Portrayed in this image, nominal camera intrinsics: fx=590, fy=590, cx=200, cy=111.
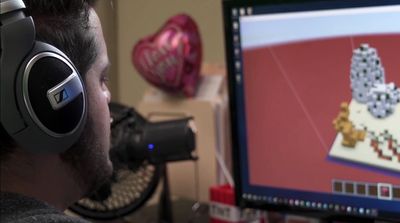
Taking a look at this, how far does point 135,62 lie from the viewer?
4.20 ft

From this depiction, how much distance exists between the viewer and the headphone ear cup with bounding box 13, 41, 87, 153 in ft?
1.86

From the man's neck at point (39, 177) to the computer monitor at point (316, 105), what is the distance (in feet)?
1.41

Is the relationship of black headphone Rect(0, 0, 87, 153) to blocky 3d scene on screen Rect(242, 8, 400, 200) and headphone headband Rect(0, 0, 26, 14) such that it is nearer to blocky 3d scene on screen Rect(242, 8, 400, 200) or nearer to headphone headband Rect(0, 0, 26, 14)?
headphone headband Rect(0, 0, 26, 14)

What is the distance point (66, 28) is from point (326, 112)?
488 millimetres

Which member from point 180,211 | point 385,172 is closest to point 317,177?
point 385,172

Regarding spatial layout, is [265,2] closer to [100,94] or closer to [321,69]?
[321,69]

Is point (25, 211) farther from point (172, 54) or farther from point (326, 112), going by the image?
point (172, 54)

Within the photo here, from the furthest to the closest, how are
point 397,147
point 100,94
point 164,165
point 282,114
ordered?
point 164,165 → point 282,114 → point 397,147 → point 100,94

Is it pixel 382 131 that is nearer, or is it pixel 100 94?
pixel 100 94

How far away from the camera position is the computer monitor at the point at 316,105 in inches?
35.8

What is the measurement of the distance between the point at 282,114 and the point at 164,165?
288 millimetres

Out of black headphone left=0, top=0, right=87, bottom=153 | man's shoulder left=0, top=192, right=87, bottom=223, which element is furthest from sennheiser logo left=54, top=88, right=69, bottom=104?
man's shoulder left=0, top=192, right=87, bottom=223

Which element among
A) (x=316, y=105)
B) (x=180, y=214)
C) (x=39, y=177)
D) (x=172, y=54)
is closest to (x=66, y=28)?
(x=39, y=177)

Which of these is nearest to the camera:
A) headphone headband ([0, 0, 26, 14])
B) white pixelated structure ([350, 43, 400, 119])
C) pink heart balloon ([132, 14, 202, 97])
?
headphone headband ([0, 0, 26, 14])
